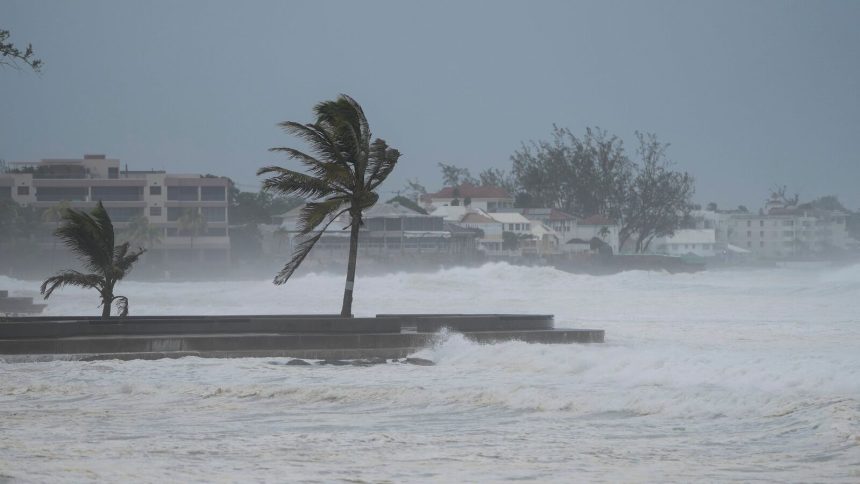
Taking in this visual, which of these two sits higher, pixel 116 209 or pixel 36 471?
pixel 116 209

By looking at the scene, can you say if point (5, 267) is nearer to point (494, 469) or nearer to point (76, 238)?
point (76, 238)

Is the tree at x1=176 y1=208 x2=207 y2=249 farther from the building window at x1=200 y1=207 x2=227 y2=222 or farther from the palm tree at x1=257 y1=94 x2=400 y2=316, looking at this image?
the palm tree at x1=257 y1=94 x2=400 y2=316

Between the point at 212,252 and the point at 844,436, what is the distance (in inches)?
3563

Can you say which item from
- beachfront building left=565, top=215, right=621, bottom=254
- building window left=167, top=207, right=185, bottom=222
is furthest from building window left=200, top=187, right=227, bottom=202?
beachfront building left=565, top=215, right=621, bottom=254

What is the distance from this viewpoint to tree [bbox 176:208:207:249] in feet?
316

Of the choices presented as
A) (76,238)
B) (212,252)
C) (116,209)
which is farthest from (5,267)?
(76,238)

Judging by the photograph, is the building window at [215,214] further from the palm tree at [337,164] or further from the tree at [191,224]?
the palm tree at [337,164]

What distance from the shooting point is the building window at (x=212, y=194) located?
99125 millimetres

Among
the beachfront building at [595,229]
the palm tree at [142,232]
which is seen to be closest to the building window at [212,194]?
the palm tree at [142,232]

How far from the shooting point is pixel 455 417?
44.2 ft

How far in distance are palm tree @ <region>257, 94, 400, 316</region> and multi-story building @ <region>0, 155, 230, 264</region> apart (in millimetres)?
78221

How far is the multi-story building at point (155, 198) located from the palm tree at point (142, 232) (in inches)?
37.8

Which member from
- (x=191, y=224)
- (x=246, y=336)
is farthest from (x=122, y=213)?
(x=246, y=336)

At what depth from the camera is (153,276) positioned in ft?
303
